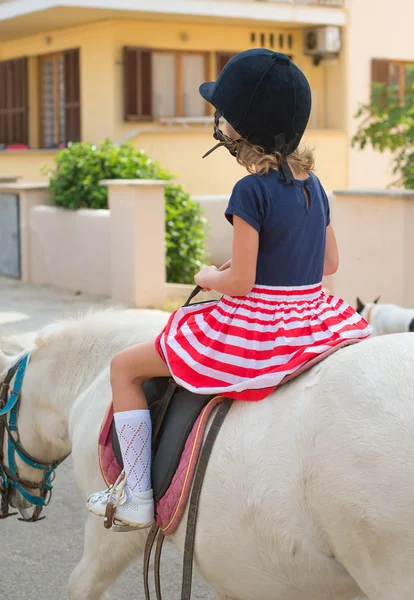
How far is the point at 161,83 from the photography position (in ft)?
63.2

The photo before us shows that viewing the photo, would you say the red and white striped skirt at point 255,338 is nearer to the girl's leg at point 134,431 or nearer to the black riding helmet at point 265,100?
the girl's leg at point 134,431

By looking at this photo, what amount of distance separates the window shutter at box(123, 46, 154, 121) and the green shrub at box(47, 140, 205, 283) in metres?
5.14

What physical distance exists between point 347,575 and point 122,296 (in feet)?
31.1

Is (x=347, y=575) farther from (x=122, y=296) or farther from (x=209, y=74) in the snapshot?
(x=209, y=74)

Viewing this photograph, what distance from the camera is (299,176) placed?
2.94 m

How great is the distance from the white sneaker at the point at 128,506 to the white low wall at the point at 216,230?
10620mm

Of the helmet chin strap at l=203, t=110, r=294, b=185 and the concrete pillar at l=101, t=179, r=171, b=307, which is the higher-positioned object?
the helmet chin strap at l=203, t=110, r=294, b=185

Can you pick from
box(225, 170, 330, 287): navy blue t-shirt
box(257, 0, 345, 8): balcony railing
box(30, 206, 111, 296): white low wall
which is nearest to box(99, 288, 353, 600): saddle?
box(225, 170, 330, 287): navy blue t-shirt

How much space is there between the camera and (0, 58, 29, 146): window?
814 inches

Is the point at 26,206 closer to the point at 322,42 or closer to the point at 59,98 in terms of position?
the point at 59,98

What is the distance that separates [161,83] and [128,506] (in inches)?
676

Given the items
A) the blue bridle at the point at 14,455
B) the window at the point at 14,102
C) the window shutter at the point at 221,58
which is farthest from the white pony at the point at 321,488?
the window at the point at 14,102

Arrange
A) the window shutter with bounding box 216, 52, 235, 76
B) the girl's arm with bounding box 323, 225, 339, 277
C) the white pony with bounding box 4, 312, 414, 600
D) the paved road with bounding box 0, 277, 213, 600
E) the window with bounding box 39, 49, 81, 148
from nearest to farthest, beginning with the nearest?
1. the white pony with bounding box 4, 312, 414, 600
2. the girl's arm with bounding box 323, 225, 339, 277
3. the paved road with bounding box 0, 277, 213, 600
4. the window shutter with bounding box 216, 52, 235, 76
5. the window with bounding box 39, 49, 81, 148

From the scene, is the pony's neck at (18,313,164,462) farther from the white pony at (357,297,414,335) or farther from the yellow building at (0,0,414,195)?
the yellow building at (0,0,414,195)
